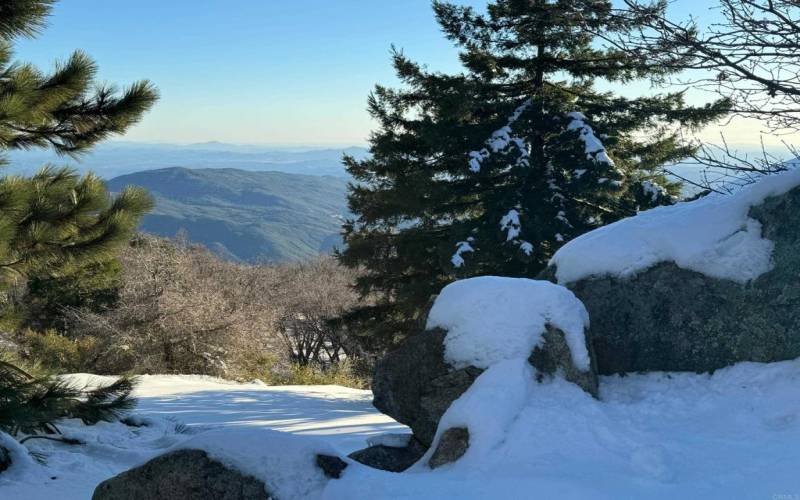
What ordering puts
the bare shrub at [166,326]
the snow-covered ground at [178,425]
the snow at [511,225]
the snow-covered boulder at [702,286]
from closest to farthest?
the snow-covered boulder at [702,286] → the snow-covered ground at [178,425] → the snow at [511,225] → the bare shrub at [166,326]

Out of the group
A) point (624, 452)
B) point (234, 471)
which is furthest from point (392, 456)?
point (624, 452)

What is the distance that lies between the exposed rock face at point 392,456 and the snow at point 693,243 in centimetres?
214

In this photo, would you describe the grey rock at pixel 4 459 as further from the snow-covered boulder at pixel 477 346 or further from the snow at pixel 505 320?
the snow at pixel 505 320

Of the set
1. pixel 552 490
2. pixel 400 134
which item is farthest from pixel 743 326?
pixel 400 134

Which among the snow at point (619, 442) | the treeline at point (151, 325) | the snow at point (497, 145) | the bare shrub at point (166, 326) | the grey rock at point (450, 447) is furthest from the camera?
the bare shrub at point (166, 326)

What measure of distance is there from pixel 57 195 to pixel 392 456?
12.0ft

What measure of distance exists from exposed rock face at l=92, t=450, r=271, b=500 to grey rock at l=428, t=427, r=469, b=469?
1139mm

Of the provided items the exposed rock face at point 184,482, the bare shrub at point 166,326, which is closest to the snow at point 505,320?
the exposed rock face at point 184,482

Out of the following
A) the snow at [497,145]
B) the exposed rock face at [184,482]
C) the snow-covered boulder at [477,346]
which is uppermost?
the snow at [497,145]

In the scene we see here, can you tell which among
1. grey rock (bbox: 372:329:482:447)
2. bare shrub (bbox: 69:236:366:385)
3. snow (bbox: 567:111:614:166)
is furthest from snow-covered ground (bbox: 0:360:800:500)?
bare shrub (bbox: 69:236:366:385)

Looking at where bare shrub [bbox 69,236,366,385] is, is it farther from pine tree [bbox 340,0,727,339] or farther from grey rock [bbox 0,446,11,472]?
grey rock [bbox 0,446,11,472]

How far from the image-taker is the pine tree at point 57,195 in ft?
13.8

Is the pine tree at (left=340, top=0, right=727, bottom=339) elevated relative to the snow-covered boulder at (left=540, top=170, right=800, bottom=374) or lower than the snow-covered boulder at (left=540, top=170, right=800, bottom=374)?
elevated

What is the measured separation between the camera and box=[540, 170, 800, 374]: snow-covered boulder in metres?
4.63
